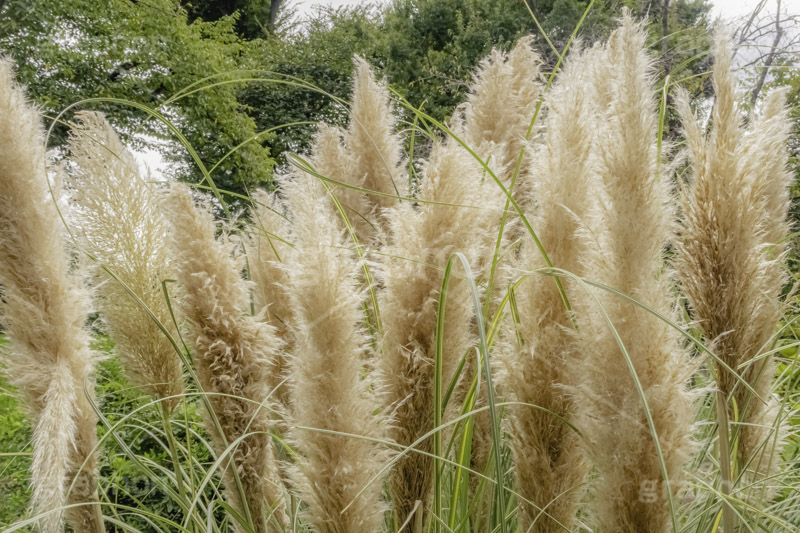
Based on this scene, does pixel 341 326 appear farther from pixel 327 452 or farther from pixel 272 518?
pixel 272 518

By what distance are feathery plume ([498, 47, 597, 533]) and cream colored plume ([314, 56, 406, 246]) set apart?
757 millimetres

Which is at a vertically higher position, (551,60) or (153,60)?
(551,60)

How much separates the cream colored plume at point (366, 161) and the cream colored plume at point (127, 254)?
0.58 m

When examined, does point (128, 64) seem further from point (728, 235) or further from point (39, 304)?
point (728, 235)

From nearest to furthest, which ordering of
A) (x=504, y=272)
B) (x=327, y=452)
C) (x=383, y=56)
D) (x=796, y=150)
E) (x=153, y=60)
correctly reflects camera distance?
(x=327, y=452), (x=504, y=272), (x=796, y=150), (x=153, y=60), (x=383, y=56)

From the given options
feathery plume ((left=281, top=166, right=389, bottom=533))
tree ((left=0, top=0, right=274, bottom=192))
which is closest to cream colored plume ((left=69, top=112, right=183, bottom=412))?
feathery plume ((left=281, top=166, right=389, bottom=533))

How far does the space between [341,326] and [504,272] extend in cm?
47

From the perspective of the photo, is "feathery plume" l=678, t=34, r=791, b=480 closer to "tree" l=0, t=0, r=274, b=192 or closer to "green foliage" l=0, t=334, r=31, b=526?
"green foliage" l=0, t=334, r=31, b=526

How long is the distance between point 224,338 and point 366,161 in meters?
0.84

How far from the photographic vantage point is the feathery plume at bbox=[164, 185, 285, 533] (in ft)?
4.47

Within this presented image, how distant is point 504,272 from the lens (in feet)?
4.84

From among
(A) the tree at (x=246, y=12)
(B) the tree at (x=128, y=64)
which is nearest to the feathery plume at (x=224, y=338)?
(B) the tree at (x=128, y=64)

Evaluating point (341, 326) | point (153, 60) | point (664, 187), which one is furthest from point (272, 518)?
point (153, 60)

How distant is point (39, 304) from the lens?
1506mm
